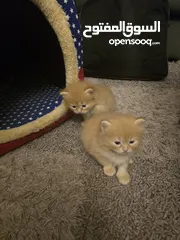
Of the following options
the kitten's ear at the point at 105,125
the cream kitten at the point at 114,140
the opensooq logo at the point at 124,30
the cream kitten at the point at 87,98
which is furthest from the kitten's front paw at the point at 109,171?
the opensooq logo at the point at 124,30

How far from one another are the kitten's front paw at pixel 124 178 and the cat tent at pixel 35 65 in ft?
1.33

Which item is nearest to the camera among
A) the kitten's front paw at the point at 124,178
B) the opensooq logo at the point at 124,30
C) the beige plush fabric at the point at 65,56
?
the kitten's front paw at the point at 124,178

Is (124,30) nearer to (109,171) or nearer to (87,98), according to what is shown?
(87,98)

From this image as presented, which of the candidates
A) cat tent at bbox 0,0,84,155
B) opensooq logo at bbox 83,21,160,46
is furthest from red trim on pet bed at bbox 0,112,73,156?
opensooq logo at bbox 83,21,160,46

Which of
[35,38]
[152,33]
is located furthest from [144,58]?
[35,38]

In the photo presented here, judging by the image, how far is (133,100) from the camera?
4.88 ft

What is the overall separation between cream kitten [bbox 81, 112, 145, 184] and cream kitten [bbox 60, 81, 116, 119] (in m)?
0.15

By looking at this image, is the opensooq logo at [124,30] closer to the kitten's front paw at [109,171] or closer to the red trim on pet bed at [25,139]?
the red trim on pet bed at [25,139]

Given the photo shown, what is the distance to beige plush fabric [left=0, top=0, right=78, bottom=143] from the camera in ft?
3.67

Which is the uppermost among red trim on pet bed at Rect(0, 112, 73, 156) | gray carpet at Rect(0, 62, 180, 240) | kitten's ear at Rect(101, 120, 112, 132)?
kitten's ear at Rect(101, 120, 112, 132)

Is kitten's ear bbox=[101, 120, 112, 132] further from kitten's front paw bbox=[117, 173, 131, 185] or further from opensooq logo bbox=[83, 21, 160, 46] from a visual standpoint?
opensooq logo bbox=[83, 21, 160, 46]

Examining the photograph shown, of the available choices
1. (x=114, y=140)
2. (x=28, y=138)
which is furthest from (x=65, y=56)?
(x=114, y=140)

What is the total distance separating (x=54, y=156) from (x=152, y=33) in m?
0.90

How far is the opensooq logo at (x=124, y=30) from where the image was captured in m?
1.57
